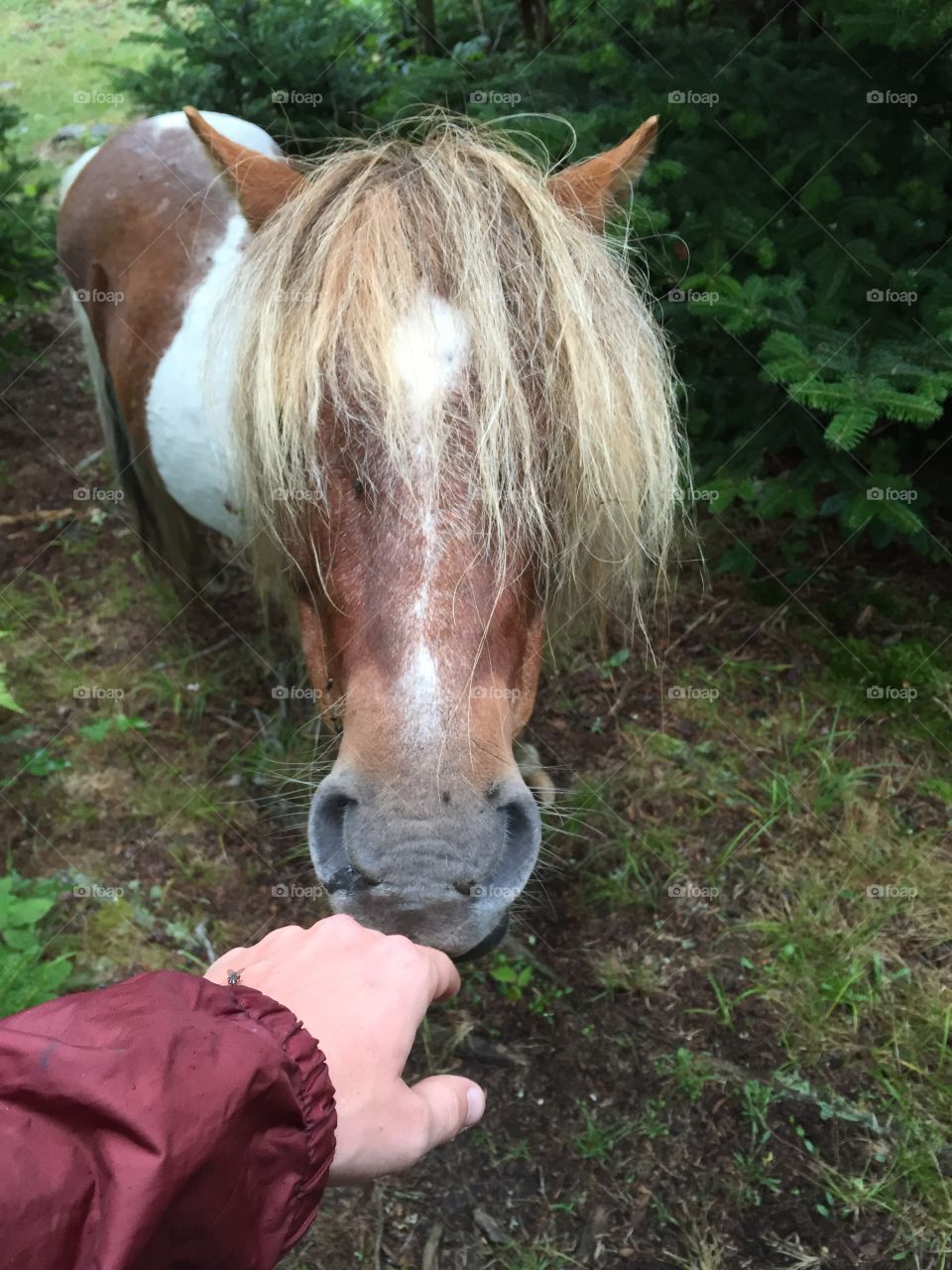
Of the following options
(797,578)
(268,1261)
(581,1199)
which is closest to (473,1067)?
(581,1199)

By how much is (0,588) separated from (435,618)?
131 inches

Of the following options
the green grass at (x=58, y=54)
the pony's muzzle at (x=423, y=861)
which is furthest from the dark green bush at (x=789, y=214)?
the green grass at (x=58, y=54)

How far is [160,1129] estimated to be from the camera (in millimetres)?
915

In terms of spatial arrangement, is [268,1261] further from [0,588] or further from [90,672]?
[0,588]

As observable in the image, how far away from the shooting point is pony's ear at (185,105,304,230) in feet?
6.73

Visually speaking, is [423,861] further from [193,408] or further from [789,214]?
[789,214]

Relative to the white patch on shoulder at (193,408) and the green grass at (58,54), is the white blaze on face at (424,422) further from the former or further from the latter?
the green grass at (58,54)

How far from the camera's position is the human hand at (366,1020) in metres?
1.15

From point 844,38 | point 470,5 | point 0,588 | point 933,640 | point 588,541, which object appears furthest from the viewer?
point 470,5

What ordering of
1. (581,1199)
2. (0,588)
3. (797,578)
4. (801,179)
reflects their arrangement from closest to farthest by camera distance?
(581,1199)
(801,179)
(797,578)
(0,588)

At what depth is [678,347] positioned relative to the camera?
3.47m

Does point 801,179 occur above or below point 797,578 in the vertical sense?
above

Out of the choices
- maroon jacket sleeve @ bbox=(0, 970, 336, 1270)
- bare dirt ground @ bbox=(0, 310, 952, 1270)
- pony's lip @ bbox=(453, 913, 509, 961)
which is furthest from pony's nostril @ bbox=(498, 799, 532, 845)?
bare dirt ground @ bbox=(0, 310, 952, 1270)

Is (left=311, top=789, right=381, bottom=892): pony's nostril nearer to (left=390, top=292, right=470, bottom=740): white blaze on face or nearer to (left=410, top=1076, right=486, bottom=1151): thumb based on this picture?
(left=390, top=292, right=470, bottom=740): white blaze on face
